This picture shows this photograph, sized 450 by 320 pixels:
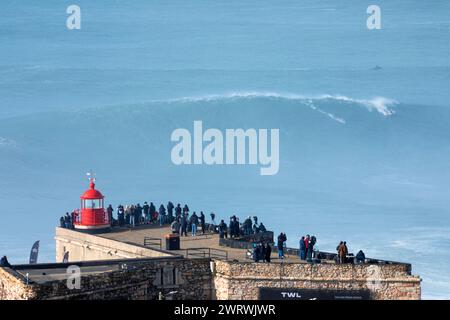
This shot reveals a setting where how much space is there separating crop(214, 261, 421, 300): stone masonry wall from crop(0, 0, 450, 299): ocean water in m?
31.3

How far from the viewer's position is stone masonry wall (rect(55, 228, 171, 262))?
4486 cm

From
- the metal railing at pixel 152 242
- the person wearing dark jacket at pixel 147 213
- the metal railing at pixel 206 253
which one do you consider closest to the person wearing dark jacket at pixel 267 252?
the metal railing at pixel 206 253

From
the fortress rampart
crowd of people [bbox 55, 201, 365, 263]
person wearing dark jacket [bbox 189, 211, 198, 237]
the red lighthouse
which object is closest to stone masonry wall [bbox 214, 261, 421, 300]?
the fortress rampart

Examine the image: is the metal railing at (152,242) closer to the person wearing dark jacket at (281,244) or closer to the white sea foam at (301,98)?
the person wearing dark jacket at (281,244)

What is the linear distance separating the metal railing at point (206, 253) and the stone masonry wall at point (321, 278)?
5.02 feet

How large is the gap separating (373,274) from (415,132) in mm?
85075

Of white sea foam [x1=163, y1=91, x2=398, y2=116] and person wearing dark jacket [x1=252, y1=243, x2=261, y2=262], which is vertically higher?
white sea foam [x1=163, y1=91, x2=398, y2=116]

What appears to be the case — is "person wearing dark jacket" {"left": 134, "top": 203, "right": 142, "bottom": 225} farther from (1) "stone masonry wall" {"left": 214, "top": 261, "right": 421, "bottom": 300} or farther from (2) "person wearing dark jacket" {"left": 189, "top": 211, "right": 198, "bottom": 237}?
(1) "stone masonry wall" {"left": 214, "top": 261, "right": 421, "bottom": 300}

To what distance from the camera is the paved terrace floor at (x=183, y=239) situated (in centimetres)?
4381

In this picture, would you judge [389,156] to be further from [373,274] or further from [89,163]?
[373,274]

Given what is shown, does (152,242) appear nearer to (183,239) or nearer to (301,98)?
(183,239)

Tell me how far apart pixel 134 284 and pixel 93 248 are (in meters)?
9.67

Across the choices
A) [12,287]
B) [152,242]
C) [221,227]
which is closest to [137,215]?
[152,242]

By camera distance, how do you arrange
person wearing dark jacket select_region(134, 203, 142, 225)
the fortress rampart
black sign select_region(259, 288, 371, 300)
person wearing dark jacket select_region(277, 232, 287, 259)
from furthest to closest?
person wearing dark jacket select_region(134, 203, 142, 225), person wearing dark jacket select_region(277, 232, 287, 259), black sign select_region(259, 288, 371, 300), the fortress rampart
